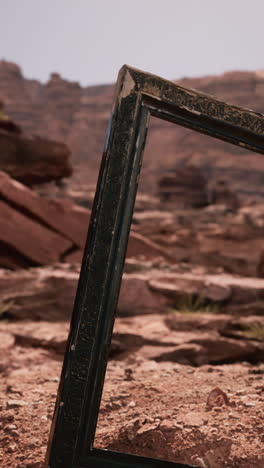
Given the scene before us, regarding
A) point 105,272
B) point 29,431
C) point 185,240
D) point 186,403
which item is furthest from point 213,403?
point 185,240

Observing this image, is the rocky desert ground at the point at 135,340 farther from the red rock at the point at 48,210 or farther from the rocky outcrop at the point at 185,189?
the rocky outcrop at the point at 185,189

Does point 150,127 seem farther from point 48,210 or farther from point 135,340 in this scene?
point 135,340

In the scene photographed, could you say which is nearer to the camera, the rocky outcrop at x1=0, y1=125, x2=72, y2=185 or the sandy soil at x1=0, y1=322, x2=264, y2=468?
the sandy soil at x1=0, y1=322, x2=264, y2=468

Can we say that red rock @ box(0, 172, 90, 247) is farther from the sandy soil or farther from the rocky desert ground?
the sandy soil

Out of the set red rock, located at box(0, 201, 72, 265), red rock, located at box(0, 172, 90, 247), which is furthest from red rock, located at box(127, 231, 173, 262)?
red rock, located at box(0, 201, 72, 265)

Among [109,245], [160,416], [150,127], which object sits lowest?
[160,416]

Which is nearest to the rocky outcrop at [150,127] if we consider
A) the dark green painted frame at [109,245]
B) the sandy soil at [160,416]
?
the sandy soil at [160,416]

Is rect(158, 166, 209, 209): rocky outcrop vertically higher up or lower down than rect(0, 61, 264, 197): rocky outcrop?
lower down

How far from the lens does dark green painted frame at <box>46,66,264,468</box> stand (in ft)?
3.16

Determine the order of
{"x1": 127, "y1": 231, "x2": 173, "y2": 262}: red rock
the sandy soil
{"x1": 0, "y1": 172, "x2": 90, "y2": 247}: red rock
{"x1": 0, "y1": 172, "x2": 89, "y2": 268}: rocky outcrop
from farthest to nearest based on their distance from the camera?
{"x1": 127, "y1": 231, "x2": 173, "y2": 262}: red rock, {"x1": 0, "y1": 172, "x2": 90, "y2": 247}: red rock, {"x1": 0, "y1": 172, "x2": 89, "y2": 268}: rocky outcrop, the sandy soil

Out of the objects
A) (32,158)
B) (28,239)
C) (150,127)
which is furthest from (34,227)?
(150,127)

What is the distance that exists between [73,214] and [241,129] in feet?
20.6

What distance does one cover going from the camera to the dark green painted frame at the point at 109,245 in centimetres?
96

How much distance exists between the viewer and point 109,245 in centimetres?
99
